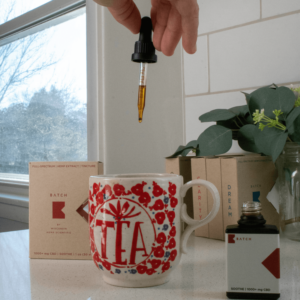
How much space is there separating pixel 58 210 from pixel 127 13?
1.30 ft

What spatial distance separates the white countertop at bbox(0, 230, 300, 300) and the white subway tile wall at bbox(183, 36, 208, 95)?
1.84ft

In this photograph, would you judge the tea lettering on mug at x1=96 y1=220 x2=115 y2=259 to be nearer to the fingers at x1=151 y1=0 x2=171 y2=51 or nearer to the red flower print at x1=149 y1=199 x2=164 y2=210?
the red flower print at x1=149 y1=199 x2=164 y2=210

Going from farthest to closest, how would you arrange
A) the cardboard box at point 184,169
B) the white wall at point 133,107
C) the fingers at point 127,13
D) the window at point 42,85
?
the window at point 42,85 → the white wall at point 133,107 → the cardboard box at point 184,169 → the fingers at point 127,13

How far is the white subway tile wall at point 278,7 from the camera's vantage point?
82cm

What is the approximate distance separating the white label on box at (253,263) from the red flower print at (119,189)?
0.43 feet

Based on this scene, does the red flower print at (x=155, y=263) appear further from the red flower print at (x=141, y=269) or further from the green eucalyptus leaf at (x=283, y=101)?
the green eucalyptus leaf at (x=283, y=101)

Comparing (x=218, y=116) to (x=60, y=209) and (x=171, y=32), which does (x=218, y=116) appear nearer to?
(x=171, y=32)

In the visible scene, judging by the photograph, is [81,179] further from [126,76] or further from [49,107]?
[49,107]

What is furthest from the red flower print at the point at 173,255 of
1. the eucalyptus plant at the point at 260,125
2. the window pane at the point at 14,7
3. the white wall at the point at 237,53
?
the window pane at the point at 14,7

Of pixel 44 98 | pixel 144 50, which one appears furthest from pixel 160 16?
pixel 44 98

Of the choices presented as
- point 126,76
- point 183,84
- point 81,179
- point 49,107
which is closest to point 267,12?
point 183,84

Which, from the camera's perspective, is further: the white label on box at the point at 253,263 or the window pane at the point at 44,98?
the window pane at the point at 44,98

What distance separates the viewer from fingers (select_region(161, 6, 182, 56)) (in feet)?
2.06

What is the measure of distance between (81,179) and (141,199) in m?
0.16
